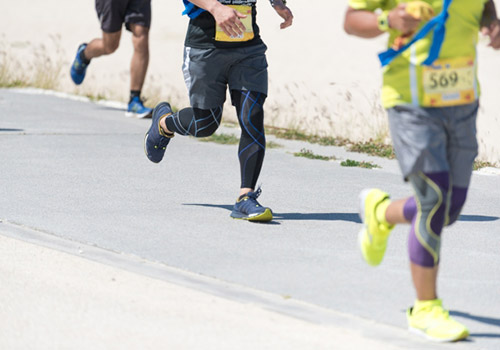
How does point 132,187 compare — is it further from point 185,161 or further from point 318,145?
point 318,145

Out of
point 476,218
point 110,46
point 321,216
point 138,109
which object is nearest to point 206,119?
point 321,216

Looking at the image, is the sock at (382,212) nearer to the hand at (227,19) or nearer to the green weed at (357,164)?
the hand at (227,19)

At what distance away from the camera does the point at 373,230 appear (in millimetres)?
5480

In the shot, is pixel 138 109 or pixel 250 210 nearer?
pixel 250 210

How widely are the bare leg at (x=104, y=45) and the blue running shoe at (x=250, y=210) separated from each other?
16.8ft

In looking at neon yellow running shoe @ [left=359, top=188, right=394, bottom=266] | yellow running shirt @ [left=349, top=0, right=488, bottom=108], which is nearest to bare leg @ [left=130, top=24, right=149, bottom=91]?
neon yellow running shoe @ [left=359, top=188, right=394, bottom=266]

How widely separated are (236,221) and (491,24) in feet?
8.66

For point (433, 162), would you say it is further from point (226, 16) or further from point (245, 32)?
point (245, 32)

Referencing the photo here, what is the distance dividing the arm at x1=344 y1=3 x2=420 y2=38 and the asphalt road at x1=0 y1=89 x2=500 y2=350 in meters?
1.22

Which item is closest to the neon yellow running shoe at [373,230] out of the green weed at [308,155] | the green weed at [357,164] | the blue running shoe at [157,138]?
the blue running shoe at [157,138]

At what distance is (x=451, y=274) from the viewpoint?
6180mm

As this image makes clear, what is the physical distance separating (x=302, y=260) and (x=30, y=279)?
1433mm

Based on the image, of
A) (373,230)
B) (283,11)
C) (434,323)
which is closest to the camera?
(434,323)

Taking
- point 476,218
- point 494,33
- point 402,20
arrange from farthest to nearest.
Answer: point 476,218 → point 494,33 → point 402,20
